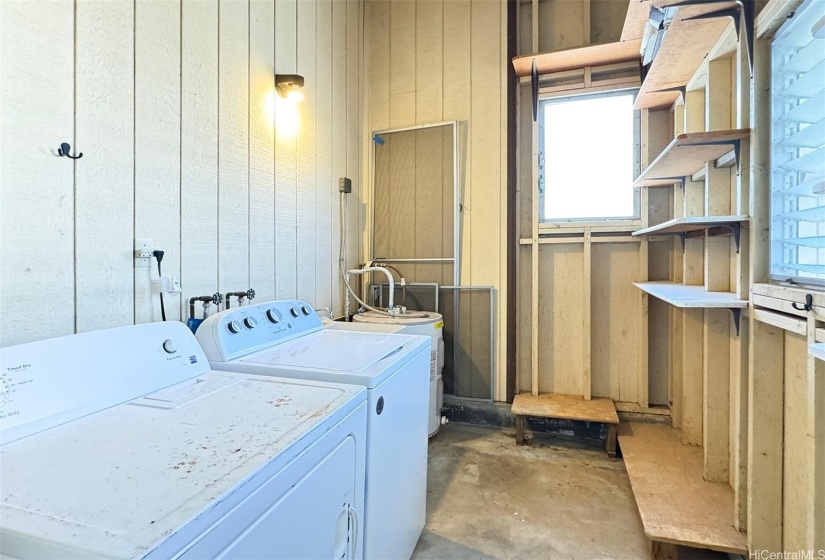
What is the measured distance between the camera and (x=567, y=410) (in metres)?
2.51

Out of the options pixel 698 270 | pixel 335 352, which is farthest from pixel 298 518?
pixel 698 270

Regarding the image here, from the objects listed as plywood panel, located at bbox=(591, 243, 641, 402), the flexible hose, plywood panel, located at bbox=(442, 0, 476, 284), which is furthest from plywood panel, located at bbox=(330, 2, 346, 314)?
plywood panel, located at bbox=(591, 243, 641, 402)

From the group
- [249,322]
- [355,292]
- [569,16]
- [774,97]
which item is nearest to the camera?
[774,97]

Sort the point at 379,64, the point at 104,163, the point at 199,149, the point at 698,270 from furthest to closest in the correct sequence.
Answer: the point at 379,64 → the point at 698,270 → the point at 199,149 → the point at 104,163

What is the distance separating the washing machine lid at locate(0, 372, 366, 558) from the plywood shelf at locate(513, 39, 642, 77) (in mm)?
2571

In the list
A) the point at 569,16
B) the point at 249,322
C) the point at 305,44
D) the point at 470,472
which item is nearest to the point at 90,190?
the point at 249,322

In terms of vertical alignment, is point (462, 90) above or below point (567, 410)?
above

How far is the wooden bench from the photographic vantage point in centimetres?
240

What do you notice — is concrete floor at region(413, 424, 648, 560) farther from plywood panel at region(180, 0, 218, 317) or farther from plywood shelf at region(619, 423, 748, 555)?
plywood panel at region(180, 0, 218, 317)

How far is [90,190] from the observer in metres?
1.17

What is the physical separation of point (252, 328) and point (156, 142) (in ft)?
2.40

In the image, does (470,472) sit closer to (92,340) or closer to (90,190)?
(92,340)

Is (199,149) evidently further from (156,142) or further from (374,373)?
(374,373)

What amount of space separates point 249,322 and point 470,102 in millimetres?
2287
